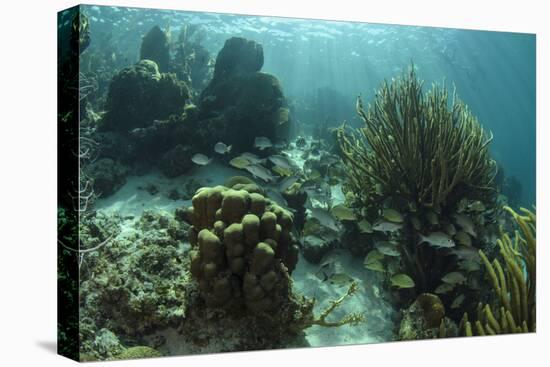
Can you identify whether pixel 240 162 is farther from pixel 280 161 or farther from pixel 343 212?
pixel 343 212

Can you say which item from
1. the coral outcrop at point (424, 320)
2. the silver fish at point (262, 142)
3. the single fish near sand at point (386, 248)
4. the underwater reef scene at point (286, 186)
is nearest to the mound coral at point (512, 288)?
the underwater reef scene at point (286, 186)

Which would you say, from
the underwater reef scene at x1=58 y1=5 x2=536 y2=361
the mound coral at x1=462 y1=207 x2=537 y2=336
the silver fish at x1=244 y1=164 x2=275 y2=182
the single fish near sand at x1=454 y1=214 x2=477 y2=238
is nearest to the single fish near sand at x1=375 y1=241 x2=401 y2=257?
the underwater reef scene at x1=58 y1=5 x2=536 y2=361

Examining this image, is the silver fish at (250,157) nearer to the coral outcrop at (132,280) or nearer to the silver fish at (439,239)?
the coral outcrop at (132,280)

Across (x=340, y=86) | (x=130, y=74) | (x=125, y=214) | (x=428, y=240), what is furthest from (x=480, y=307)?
(x=130, y=74)

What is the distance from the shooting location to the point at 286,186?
21.6 ft

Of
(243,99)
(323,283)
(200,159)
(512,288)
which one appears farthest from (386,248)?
(243,99)

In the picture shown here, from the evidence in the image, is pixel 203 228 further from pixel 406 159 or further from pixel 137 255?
pixel 406 159

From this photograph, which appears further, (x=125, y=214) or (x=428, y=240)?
(x=428, y=240)

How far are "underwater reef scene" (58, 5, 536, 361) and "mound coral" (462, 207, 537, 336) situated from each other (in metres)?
0.03

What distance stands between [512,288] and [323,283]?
2.43 meters

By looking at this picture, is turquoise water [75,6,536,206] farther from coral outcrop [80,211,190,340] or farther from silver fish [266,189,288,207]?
coral outcrop [80,211,190,340]

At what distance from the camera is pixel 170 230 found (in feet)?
20.6

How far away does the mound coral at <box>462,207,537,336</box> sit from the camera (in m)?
7.00

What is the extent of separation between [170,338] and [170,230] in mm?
1166
